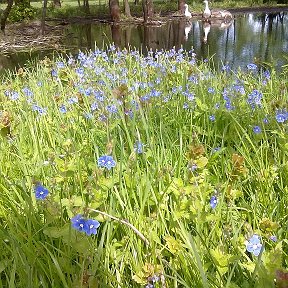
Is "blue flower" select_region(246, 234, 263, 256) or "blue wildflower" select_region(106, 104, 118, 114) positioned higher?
"blue flower" select_region(246, 234, 263, 256)

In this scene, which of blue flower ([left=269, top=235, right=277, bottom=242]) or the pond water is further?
the pond water

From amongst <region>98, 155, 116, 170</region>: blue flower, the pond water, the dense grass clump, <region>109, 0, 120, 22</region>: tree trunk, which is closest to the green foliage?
<region>109, 0, 120, 22</region>: tree trunk

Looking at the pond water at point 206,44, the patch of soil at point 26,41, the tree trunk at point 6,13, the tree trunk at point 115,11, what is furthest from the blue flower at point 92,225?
the tree trunk at point 115,11

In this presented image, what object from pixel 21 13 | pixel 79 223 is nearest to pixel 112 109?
pixel 79 223

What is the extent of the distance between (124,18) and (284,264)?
55.7 ft

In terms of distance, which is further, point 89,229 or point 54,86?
point 54,86

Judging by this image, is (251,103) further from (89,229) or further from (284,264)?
(89,229)

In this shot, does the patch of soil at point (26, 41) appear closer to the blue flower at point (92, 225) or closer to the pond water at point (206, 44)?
the pond water at point (206, 44)

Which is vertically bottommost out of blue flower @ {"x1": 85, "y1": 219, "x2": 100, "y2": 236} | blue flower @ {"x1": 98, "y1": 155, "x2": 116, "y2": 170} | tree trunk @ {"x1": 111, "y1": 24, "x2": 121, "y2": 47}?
tree trunk @ {"x1": 111, "y1": 24, "x2": 121, "y2": 47}

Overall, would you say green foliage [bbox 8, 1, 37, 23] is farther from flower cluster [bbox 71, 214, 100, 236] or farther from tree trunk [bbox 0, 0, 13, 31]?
flower cluster [bbox 71, 214, 100, 236]

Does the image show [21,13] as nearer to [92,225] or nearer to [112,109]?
[112,109]

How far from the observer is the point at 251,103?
2389 millimetres

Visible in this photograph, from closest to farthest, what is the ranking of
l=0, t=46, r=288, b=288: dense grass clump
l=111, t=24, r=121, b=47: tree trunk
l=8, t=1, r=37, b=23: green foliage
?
l=0, t=46, r=288, b=288: dense grass clump, l=111, t=24, r=121, b=47: tree trunk, l=8, t=1, r=37, b=23: green foliage

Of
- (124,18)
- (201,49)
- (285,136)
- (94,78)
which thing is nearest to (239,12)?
(124,18)
